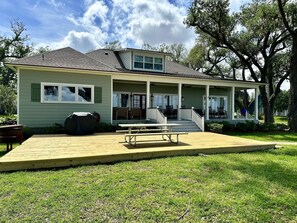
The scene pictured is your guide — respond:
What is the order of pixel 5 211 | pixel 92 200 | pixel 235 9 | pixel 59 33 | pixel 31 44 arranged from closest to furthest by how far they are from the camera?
pixel 5 211, pixel 92 200, pixel 235 9, pixel 59 33, pixel 31 44

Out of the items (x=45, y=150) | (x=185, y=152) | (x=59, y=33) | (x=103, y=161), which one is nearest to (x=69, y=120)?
(x=45, y=150)

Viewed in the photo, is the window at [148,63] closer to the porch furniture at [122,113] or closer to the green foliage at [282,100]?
the porch furniture at [122,113]

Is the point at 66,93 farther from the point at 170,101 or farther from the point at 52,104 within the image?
the point at 170,101

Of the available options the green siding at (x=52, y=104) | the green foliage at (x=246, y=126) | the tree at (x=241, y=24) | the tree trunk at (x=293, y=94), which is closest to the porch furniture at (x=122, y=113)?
the green siding at (x=52, y=104)

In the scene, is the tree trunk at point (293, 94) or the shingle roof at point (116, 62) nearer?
the tree trunk at point (293, 94)

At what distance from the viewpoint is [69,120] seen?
9977mm

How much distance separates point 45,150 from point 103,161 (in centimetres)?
188

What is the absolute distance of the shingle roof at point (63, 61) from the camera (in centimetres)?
1102

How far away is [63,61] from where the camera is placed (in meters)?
12.0

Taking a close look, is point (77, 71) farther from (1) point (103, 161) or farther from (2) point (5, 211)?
(2) point (5, 211)

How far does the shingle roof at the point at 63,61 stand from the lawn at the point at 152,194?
7.79m

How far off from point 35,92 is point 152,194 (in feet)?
31.1

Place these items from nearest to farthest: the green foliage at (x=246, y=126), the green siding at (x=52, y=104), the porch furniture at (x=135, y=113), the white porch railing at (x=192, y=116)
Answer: the green siding at (x=52, y=104) < the white porch railing at (x=192, y=116) < the green foliage at (x=246, y=126) < the porch furniture at (x=135, y=113)

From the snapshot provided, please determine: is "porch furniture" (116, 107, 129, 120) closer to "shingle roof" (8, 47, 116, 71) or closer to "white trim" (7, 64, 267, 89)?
"white trim" (7, 64, 267, 89)
